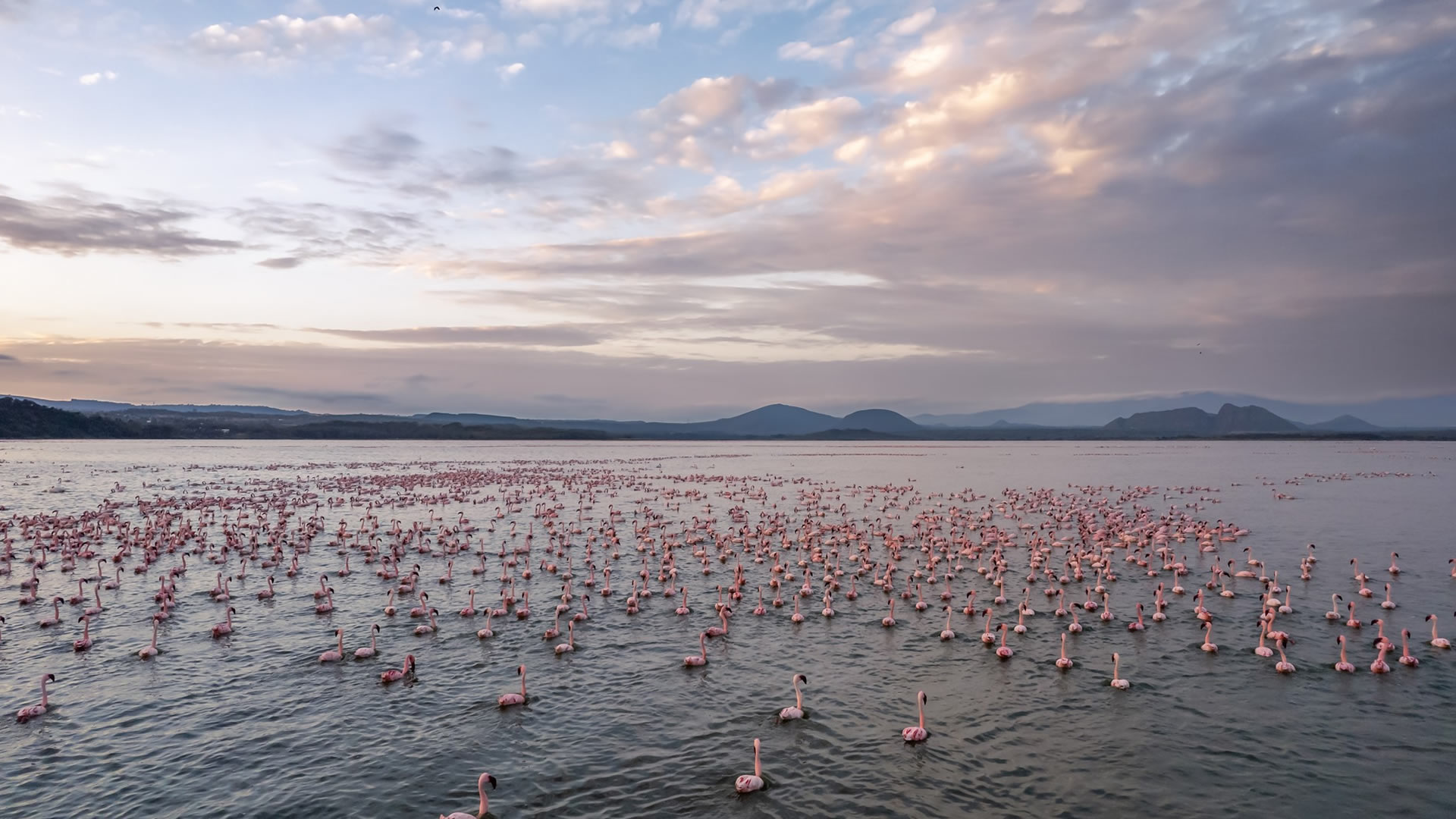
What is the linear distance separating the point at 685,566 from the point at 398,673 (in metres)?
15.9

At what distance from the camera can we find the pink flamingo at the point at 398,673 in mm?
18828

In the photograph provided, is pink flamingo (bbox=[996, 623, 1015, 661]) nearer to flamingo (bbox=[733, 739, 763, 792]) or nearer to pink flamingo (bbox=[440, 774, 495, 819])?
flamingo (bbox=[733, 739, 763, 792])

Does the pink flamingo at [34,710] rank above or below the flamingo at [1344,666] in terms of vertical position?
below

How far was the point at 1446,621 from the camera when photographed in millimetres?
23891

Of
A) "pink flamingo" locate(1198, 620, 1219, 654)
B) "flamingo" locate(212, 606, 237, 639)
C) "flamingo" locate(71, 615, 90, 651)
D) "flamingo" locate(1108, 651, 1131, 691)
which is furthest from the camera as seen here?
"flamingo" locate(212, 606, 237, 639)

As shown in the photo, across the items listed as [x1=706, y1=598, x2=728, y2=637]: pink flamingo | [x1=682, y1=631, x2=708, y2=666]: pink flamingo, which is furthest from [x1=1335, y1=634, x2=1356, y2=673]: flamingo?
[x1=682, y1=631, x2=708, y2=666]: pink flamingo

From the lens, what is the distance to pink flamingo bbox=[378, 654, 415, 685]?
18828mm

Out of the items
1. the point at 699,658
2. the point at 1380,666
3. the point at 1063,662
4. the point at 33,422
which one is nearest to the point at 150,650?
the point at 699,658

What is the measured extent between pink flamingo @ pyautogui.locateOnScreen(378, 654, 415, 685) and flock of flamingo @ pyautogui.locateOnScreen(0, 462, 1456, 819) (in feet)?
0.14

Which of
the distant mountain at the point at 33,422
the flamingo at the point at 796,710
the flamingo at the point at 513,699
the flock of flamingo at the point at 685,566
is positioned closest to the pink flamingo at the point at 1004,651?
the flock of flamingo at the point at 685,566

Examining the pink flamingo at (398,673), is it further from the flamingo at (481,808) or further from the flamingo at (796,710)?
the flamingo at (796,710)

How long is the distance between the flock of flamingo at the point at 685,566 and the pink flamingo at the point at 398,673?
0.04 m

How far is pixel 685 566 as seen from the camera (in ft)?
111

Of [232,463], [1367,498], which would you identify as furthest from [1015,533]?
[232,463]
